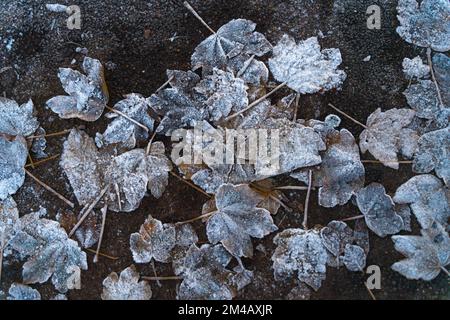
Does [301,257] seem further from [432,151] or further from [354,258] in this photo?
[432,151]

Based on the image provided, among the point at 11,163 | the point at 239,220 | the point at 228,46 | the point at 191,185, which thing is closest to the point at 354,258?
the point at 239,220

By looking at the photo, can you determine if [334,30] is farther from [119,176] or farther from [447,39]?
[119,176]

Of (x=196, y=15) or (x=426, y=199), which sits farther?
(x=196, y=15)

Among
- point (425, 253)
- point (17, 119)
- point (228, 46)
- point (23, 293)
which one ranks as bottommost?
point (23, 293)

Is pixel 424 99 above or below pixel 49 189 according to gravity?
above

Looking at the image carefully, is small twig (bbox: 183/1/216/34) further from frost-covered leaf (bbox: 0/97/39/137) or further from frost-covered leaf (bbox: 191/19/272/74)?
frost-covered leaf (bbox: 0/97/39/137)
